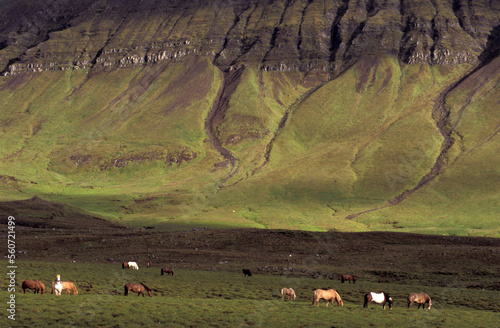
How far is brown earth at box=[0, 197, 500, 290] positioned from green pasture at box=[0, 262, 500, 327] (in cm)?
791

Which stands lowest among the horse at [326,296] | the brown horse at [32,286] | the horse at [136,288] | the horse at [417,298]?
the horse at [417,298]

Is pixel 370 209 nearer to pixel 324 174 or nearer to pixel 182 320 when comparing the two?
pixel 324 174

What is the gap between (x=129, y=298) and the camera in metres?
36.7

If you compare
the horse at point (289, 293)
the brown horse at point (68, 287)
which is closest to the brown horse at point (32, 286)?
the brown horse at point (68, 287)

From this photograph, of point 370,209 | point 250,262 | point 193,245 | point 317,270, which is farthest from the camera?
point 370,209

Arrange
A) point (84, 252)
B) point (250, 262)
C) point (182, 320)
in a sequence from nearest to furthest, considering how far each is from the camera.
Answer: point (182, 320), point (250, 262), point (84, 252)

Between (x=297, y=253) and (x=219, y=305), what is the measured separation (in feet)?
143

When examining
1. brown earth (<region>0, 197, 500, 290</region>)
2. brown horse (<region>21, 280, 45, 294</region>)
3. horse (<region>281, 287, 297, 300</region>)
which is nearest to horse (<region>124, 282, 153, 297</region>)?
brown horse (<region>21, 280, 45, 294</region>)

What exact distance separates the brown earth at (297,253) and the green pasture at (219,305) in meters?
7.91

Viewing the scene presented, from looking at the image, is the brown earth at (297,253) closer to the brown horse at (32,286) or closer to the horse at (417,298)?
the horse at (417,298)

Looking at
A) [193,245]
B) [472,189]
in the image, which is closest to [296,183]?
[472,189]

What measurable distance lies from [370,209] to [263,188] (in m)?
41.1

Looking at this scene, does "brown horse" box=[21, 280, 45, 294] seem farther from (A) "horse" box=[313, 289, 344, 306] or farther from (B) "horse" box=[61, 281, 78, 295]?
(A) "horse" box=[313, 289, 344, 306]

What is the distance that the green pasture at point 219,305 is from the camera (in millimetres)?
30297
